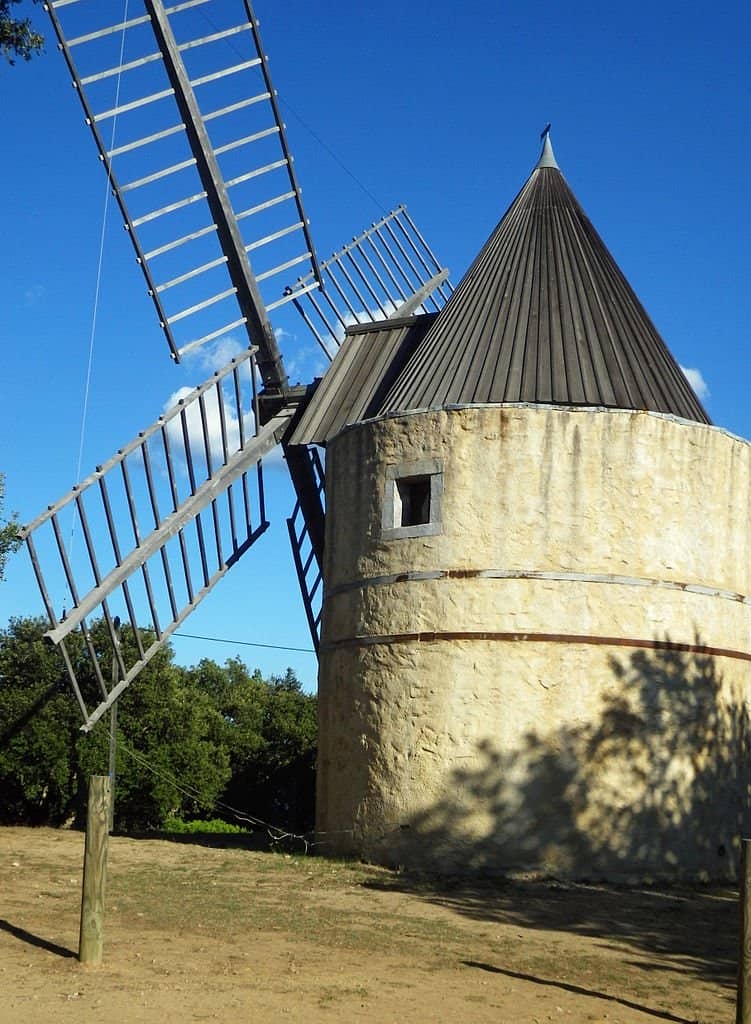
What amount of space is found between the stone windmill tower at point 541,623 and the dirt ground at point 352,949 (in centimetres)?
76

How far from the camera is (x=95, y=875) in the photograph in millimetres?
8766

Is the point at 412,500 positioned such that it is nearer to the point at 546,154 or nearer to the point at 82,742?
the point at 546,154

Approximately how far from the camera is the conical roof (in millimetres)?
14617

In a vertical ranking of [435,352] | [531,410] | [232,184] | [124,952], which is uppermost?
[232,184]

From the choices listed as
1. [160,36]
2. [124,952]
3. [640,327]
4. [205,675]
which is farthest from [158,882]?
[205,675]

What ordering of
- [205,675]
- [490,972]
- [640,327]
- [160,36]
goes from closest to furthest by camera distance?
[490,972], [640,327], [160,36], [205,675]

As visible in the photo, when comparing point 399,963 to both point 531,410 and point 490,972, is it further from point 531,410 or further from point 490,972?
point 531,410

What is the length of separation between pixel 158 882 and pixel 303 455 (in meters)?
8.36

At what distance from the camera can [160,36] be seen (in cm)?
1841

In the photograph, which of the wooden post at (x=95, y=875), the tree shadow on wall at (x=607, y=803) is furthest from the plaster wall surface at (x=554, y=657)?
the wooden post at (x=95, y=875)

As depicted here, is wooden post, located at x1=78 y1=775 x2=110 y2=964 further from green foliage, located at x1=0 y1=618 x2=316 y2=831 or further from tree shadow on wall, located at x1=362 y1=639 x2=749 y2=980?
green foliage, located at x1=0 y1=618 x2=316 y2=831

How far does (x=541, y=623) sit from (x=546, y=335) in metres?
3.80

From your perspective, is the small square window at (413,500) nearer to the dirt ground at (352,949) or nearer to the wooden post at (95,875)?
the dirt ground at (352,949)

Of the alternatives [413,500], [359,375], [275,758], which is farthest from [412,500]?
[275,758]
